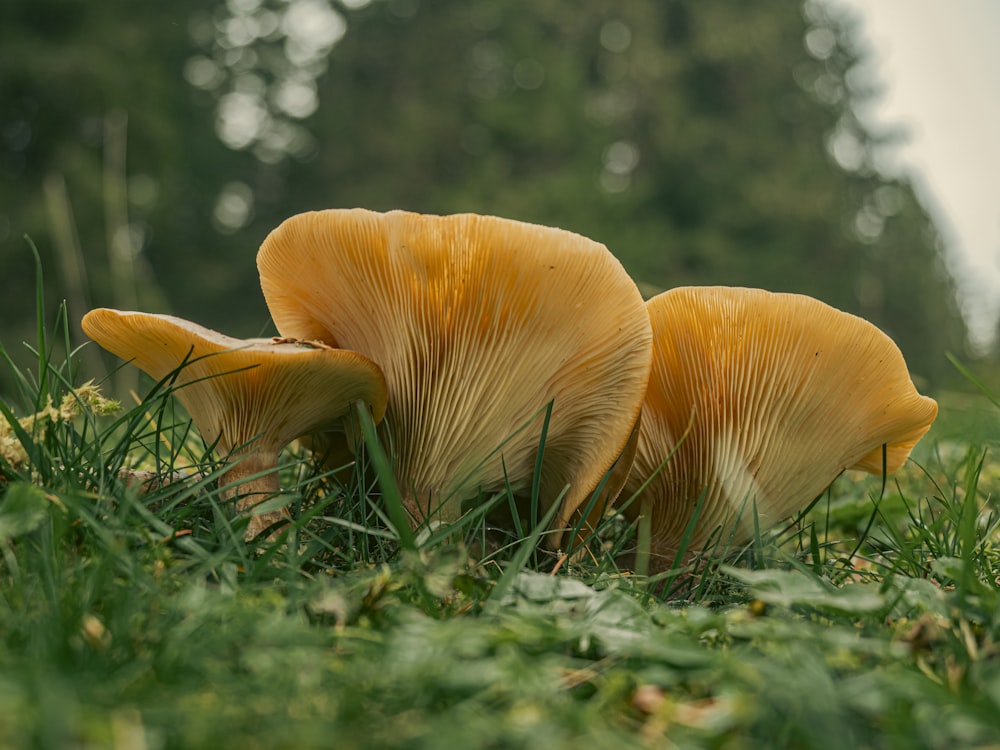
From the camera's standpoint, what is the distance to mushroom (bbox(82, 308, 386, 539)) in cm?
153

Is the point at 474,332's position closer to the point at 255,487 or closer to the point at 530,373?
the point at 530,373

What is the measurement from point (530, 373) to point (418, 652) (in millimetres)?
863

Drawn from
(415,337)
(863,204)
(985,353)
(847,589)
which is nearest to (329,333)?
(415,337)

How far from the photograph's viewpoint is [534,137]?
17.9 metres

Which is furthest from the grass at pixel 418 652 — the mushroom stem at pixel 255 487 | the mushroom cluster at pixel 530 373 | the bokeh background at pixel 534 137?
the bokeh background at pixel 534 137

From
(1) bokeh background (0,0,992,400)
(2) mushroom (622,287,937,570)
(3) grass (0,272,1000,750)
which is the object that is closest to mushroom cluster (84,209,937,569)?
(2) mushroom (622,287,937,570)

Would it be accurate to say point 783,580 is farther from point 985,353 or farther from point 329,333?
point 985,353

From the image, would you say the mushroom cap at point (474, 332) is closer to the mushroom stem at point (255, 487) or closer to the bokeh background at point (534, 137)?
the mushroom stem at point (255, 487)

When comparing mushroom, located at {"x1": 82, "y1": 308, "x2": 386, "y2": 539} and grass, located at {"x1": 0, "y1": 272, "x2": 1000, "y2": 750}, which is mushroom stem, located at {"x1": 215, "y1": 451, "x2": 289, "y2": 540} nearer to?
mushroom, located at {"x1": 82, "y1": 308, "x2": 386, "y2": 539}

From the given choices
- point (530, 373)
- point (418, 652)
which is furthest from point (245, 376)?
point (418, 652)

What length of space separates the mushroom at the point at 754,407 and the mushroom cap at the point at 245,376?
65 centimetres

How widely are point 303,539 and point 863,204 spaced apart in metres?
21.5

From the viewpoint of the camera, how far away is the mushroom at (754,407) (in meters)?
1.71

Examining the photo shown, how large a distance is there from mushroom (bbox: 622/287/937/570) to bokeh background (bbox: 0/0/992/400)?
1397cm
